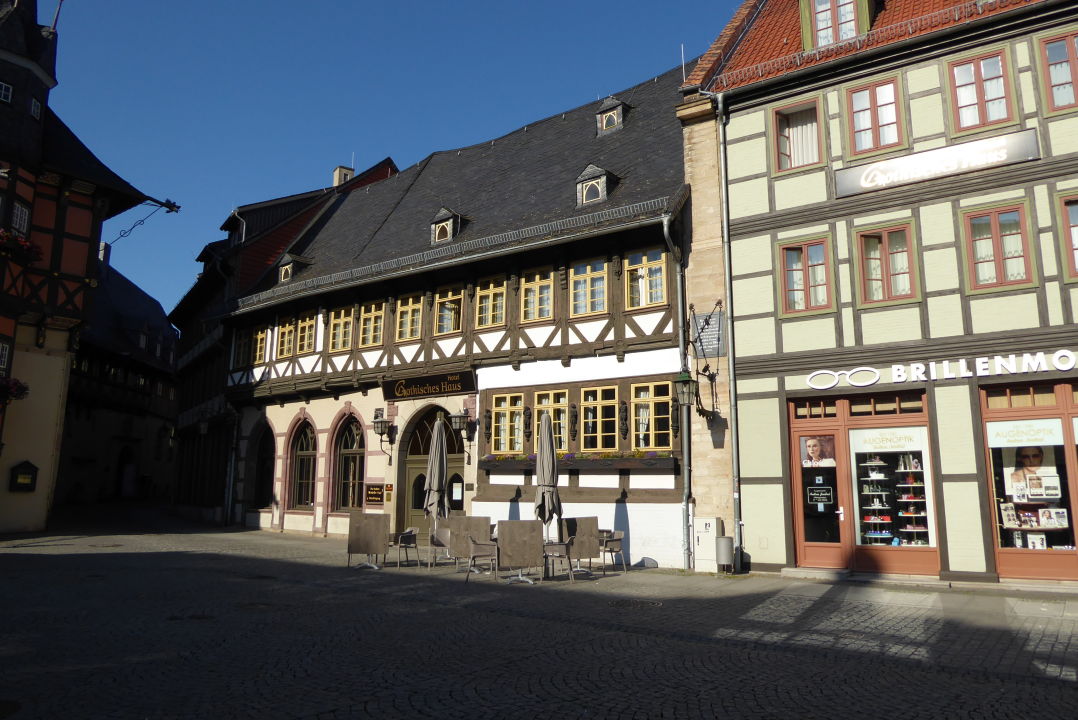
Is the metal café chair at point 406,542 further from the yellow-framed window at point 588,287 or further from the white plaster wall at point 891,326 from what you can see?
the white plaster wall at point 891,326

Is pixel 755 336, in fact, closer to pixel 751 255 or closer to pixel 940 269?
pixel 751 255

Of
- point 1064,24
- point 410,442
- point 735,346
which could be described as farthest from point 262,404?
point 1064,24

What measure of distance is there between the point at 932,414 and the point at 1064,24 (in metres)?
6.53

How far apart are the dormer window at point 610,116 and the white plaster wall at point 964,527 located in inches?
502

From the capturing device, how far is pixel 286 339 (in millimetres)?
24047

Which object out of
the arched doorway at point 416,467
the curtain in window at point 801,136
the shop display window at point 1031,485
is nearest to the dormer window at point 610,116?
the curtain in window at point 801,136

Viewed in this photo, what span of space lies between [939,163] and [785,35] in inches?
194

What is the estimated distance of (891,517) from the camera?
12.9 m

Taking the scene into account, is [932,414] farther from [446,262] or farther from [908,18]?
[446,262]

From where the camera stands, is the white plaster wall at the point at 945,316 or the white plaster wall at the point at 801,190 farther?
the white plaster wall at the point at 801,190

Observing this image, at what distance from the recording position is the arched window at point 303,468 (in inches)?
929

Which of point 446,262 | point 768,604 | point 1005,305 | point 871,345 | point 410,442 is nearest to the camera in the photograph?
point 768,604

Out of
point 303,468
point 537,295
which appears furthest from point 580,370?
point 303,468

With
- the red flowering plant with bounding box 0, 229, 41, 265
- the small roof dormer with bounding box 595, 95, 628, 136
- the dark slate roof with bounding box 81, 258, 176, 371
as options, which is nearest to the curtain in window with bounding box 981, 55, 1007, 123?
the small roof dormer with bounding box 595, 95, 628, 136
